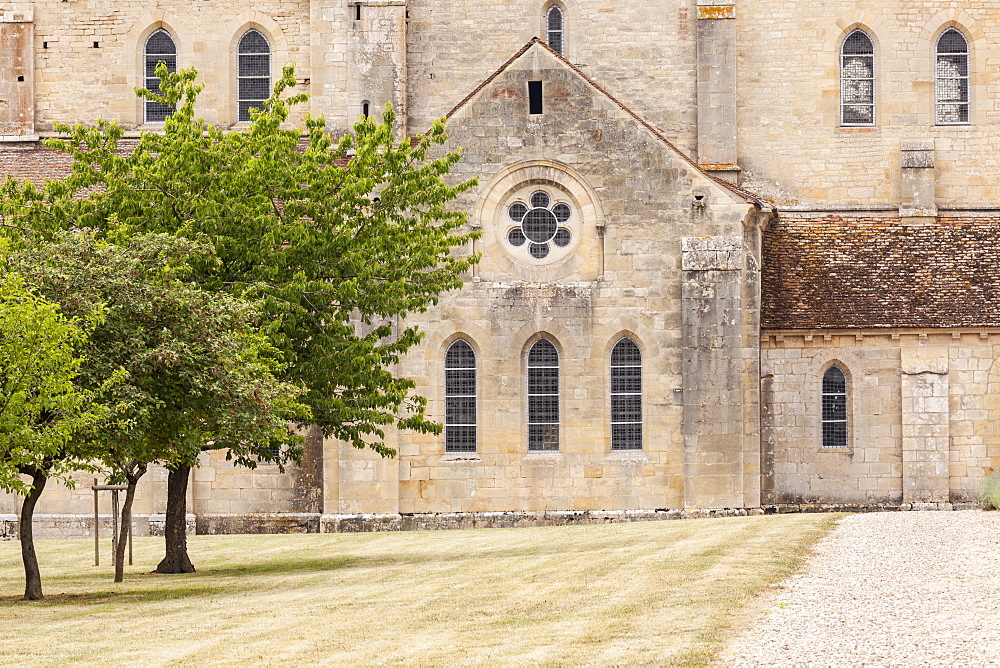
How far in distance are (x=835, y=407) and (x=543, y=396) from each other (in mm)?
7186

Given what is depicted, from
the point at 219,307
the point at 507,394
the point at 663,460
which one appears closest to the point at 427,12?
the point at 507,394

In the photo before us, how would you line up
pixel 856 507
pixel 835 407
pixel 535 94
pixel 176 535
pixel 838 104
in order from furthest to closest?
pixel 838 104 < pixel 835 407 < pixel 856 507 < pixel 535 94 < pixel 176 535


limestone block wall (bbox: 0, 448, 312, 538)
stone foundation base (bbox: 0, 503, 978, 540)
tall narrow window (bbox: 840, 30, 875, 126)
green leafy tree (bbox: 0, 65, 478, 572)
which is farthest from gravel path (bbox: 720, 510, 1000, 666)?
tall narrow window (bbox: 840, 30, 875, 126)

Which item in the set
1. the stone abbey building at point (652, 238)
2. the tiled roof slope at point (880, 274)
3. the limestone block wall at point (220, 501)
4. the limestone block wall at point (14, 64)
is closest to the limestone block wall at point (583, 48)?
the stone abbey building at point (652, 238)

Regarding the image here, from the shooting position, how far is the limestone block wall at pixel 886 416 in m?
33.7

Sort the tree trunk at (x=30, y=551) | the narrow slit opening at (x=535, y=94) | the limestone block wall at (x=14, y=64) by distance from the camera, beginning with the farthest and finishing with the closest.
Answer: the limestone block wall at (x=14, y=64), the narrow slit opening at (x=535, y=94), the tree trunk at (x=30, y=551)

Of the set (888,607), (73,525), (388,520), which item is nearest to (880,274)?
(388,520)

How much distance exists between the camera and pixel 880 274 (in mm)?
34781

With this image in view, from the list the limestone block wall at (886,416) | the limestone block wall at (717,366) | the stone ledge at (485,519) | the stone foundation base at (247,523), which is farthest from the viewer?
the limestone block wall at (886,416)

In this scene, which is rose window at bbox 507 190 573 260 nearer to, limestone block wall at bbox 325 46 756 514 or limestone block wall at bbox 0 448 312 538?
limestone block wall at bbox 325 46 756 514

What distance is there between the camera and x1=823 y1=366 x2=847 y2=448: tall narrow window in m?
34.5

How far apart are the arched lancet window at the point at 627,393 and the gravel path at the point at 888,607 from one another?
10.6 metres

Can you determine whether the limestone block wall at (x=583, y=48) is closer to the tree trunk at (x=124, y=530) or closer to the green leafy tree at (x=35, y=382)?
the tree trunk at (x=124, y=530)

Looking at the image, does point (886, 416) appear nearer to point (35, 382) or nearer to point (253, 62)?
point (253, 62)
